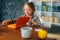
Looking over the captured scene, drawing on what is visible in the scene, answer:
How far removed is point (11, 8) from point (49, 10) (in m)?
1.25

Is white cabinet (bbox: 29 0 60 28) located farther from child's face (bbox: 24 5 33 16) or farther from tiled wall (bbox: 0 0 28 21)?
child's face (bbox: 24 5 33 16)

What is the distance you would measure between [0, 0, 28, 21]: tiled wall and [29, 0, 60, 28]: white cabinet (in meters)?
0.51

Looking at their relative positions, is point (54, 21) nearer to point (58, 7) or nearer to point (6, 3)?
point (58, 7)

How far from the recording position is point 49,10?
14.6 ft

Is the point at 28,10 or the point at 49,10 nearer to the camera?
the point at 28,10

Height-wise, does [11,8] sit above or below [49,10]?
above

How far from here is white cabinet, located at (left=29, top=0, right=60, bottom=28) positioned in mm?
4410

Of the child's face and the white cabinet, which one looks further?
the white cabinet

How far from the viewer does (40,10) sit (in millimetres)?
4438

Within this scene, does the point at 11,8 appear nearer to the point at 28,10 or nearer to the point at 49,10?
the point at 49,10

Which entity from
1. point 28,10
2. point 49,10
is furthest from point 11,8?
point 28,10

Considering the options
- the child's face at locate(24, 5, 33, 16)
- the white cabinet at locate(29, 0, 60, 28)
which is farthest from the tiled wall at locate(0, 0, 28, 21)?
the child's face at locate(24, 5, 33, 16)

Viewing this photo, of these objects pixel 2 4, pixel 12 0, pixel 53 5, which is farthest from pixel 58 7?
pixel 2 4

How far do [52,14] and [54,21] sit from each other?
24 centimetres
